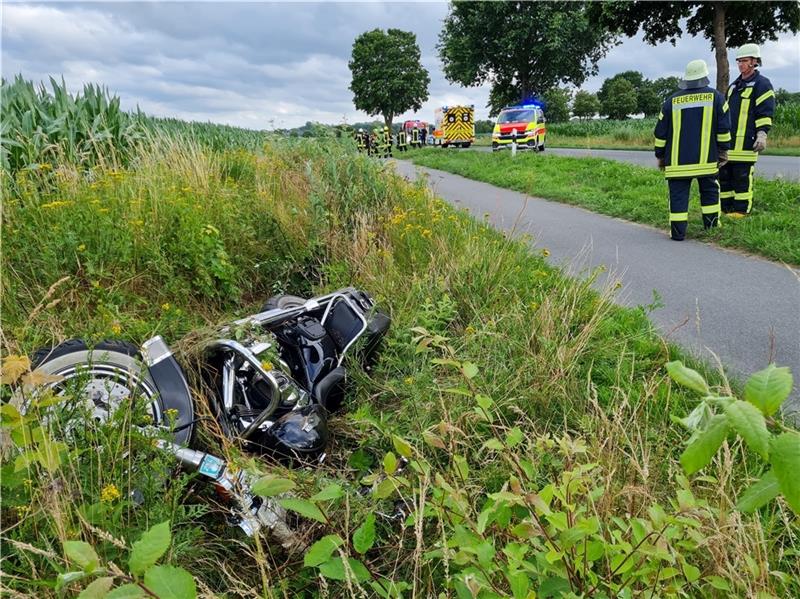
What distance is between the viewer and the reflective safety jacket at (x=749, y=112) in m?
7.56

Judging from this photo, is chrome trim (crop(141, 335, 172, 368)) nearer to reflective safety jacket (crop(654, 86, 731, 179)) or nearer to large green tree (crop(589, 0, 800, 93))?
reflective safety jacket (crop(654, 86, 731, 179))

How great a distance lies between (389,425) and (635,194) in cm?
818

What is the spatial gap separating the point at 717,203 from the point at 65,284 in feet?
23.4

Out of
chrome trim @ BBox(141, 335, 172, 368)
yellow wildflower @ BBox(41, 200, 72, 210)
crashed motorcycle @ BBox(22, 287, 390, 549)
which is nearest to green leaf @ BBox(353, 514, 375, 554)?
crashed motorcycle @ BBox(22, 287, 390, 549)

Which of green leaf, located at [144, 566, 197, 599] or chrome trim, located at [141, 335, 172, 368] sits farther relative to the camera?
chrome trim, located at [141, 335, 172, 368]

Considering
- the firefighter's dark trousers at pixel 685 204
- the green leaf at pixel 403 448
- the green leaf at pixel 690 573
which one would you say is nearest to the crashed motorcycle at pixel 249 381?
the green leaf at pixel 403 448

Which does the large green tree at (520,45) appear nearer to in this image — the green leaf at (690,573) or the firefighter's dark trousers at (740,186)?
the firefighter's dark trousers at (740,186)

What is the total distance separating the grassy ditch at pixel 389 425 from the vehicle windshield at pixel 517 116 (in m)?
19.9

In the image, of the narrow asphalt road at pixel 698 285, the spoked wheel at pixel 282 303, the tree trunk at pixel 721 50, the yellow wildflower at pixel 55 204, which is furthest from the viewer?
the tree trunk at pixel 721 50

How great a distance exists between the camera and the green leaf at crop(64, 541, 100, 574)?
111cm

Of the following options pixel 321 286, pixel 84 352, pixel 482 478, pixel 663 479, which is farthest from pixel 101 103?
pixel 663 479

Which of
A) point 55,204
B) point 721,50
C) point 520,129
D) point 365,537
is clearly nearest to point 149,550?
point 365,537

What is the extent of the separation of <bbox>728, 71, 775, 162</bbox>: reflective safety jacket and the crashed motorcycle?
22.2 ft

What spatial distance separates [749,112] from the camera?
7.80 m
